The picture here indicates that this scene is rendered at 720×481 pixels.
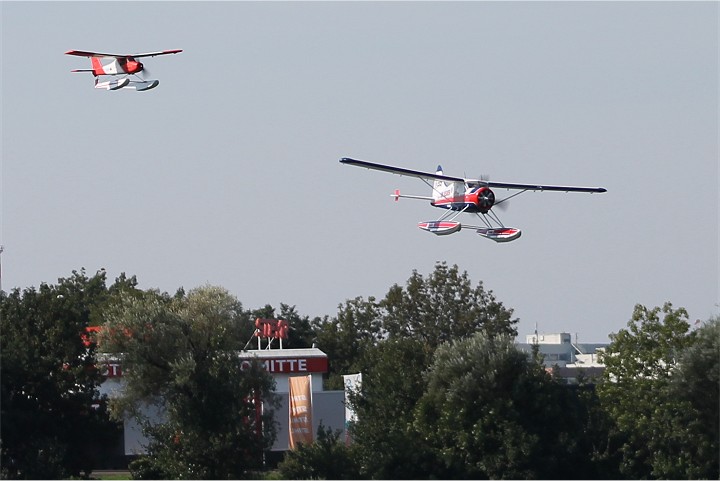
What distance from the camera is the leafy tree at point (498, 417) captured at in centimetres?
4025

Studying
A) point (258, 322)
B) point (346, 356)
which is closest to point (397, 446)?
point (258, 322)

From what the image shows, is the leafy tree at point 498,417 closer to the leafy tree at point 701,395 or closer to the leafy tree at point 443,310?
the leafy tree at point 701,395

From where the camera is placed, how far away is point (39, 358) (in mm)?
46875

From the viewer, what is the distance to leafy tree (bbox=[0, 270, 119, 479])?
147ft

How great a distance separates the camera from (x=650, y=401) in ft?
141

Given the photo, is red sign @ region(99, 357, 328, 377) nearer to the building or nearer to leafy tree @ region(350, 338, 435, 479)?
the building

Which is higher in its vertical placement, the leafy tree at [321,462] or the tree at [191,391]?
the tree at [191,391]

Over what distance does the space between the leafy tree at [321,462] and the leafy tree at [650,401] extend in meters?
9.86

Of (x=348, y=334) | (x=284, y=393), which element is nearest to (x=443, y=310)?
(x=348, y=334)

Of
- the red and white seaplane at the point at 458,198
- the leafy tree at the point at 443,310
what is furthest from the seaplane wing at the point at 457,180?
the leafy tree at the point at 443,310

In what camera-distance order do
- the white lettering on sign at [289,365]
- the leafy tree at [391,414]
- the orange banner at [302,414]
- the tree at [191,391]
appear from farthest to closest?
the white lettering on sign at [289,365], the orange banner at [302,414], the tree at [191,391], the leafy tree at [391,414]

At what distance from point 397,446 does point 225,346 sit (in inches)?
300

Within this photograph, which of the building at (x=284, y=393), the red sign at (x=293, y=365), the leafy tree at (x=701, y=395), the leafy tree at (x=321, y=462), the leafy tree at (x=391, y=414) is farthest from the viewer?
the red sign at (x=293, y=365)

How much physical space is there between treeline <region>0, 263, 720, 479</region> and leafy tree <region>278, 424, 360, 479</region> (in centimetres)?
6
